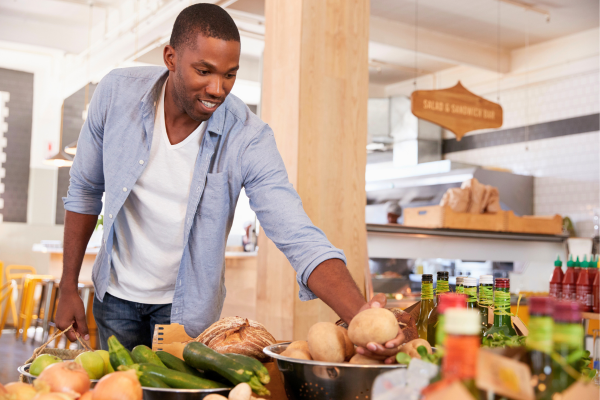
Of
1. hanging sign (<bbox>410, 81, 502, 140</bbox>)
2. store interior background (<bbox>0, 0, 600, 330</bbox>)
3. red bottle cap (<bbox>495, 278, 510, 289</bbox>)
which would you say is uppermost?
store interior background (<bbox>0, 0, 600, 330</bbox>)

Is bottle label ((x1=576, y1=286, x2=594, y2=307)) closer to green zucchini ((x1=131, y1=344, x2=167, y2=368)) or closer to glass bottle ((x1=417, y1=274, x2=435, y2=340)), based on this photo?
glass bottle ((x1=417, y1=274, x2=435, y2=340))

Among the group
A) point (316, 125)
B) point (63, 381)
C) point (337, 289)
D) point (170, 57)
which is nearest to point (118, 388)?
point (63, 381)

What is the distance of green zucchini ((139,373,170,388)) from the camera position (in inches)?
34.3

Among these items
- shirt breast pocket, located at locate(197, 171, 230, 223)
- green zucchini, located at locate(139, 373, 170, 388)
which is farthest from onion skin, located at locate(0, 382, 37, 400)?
shirt breast pocket, located at locate(197, 171, 230, 223)

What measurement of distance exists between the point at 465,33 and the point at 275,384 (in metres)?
7.11

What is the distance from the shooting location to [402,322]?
3.64 ft

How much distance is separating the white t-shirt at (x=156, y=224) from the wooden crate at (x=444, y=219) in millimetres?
2885

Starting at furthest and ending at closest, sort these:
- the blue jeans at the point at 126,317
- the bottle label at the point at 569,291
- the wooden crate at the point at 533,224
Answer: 1. the wooden crate at the point at 533,224
2. the bottle label at the point at 569,291
3. the blue jeans at the point at 126,317

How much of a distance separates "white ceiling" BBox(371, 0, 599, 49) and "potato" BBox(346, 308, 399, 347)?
606 centimetres

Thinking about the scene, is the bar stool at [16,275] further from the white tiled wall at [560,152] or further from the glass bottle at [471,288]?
the glass bottle at [471,288]

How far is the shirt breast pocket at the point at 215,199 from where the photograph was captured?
163 cm

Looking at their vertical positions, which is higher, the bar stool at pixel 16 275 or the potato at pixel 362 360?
the potato at pixel 362 360

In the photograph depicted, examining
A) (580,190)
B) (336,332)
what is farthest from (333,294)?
(580,190)

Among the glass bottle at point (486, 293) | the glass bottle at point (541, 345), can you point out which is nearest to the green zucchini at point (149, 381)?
the glass bottle at point (541, 345)
